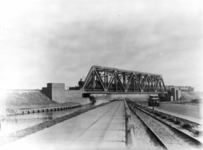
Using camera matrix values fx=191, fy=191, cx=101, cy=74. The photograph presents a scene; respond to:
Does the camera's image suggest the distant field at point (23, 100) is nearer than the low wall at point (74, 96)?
Yes

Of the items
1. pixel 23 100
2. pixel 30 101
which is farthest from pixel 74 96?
pixel 23 100

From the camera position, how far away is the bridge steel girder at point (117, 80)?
69.4 metres

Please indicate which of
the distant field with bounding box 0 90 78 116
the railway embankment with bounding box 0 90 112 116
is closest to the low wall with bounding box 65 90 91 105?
the railway embankment with bounding box 0 90 112 116

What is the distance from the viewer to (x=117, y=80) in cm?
8106

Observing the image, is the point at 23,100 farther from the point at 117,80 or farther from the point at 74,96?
the point at 117,80

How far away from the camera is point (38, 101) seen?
169ft

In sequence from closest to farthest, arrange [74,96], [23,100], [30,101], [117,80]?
[23,100]
[30,101]
[74,96]
[117,80]

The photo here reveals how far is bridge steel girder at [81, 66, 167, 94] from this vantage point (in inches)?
2734

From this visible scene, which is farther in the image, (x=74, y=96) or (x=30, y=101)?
(x=74, y=96)

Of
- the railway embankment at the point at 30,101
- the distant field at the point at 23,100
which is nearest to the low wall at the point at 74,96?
the railway embankment at the point at 30,101

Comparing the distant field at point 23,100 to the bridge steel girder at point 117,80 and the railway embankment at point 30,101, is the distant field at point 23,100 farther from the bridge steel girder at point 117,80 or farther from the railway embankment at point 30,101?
the bridge steel girder at point 117,80

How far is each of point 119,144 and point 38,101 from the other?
44362 millimetres

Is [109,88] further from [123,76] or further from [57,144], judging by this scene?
[57,144]

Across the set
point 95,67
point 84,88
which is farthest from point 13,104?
point 95,67
